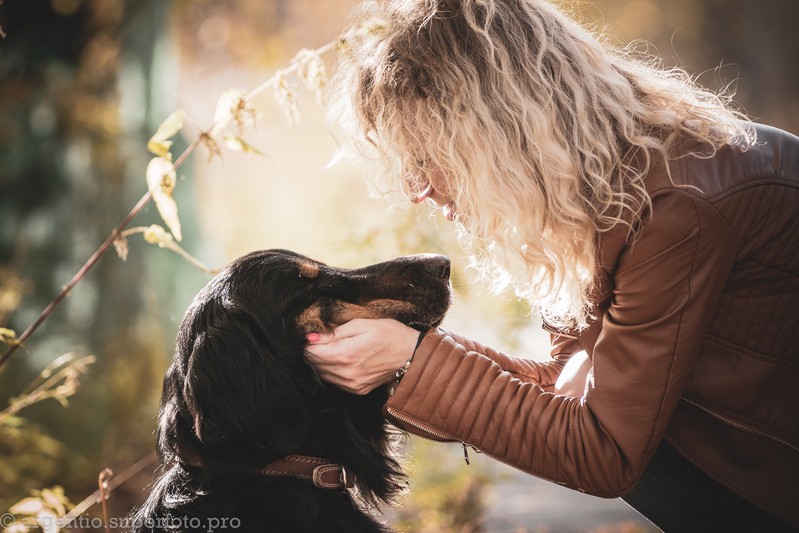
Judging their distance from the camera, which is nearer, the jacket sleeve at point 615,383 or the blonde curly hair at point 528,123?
the jacket sleeve at point 615,383

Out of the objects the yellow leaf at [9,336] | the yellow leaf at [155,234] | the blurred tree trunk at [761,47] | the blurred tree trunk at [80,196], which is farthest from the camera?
the blurred tree trunk at [761,47]

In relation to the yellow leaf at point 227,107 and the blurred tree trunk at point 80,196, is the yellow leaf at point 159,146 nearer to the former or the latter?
the yellow leaf at point 227,107

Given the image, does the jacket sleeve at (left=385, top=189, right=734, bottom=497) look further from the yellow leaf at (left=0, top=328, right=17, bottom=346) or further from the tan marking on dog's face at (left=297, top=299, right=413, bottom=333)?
the yellow leaf at (left=0, top=328, right=17, bottom=346)

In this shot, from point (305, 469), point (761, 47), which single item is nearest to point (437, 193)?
point (305, 469)

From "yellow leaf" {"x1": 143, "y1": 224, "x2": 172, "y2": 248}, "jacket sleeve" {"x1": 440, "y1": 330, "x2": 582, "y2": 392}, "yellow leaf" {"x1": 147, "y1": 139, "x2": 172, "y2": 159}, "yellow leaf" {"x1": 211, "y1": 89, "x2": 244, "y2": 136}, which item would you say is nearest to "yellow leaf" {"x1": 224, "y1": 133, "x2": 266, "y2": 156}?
"yellow leaf" {"x1": 211, "y1": 89, "x2": 244, "y2": 136}

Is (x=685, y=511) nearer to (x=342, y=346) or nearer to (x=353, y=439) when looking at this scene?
(x=353, y=439)

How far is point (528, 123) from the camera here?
6.24ft

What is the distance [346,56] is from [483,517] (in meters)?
2.82

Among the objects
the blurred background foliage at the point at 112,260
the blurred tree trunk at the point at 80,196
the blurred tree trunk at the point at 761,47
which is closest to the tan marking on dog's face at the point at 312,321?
the blurred background foliage at the point at 112,260

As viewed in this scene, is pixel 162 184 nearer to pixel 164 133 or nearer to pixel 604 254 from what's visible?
pixel 164 133

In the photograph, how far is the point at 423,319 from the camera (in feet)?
7.10

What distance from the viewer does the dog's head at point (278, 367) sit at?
1.81 metres

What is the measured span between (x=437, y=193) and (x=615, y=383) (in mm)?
803

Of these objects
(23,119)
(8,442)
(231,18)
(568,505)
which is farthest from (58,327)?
(231,18)
